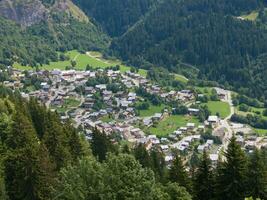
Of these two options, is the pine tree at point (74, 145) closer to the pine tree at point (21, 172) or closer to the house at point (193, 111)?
the pine tree at point (21, 172)

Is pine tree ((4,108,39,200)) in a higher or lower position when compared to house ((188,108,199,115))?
higher

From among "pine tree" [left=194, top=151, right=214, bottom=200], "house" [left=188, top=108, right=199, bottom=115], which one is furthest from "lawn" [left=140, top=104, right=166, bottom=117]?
"pine tree" [left=194, top=151, right=214, bottom=200]

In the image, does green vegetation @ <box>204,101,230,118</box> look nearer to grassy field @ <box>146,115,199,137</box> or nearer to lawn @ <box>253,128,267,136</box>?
grassy field @ <box>146,115,199,137</box>

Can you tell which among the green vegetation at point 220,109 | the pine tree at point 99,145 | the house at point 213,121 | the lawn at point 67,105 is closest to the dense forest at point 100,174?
the pine tree at point 99,145

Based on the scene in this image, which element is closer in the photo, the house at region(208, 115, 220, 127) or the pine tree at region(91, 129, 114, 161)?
the pine tree at region(91, 129, 114, 161)

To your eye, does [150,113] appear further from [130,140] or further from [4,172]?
[4,172]

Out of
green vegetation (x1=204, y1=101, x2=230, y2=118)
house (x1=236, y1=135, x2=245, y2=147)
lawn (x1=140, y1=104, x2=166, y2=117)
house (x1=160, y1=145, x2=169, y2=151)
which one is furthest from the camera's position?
green vegetation (x1=204, y1=101, x2=230, y2=118)

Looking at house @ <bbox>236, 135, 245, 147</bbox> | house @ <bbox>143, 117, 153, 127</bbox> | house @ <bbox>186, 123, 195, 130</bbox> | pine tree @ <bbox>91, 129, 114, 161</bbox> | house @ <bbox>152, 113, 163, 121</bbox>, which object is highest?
pine tree @ <bbox>91, 129, 114, 161</bbox>

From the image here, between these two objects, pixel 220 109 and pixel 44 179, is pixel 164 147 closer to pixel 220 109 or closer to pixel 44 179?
pixel 220 109

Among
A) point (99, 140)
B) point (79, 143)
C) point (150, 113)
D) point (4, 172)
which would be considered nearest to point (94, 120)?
point (150, 113)
